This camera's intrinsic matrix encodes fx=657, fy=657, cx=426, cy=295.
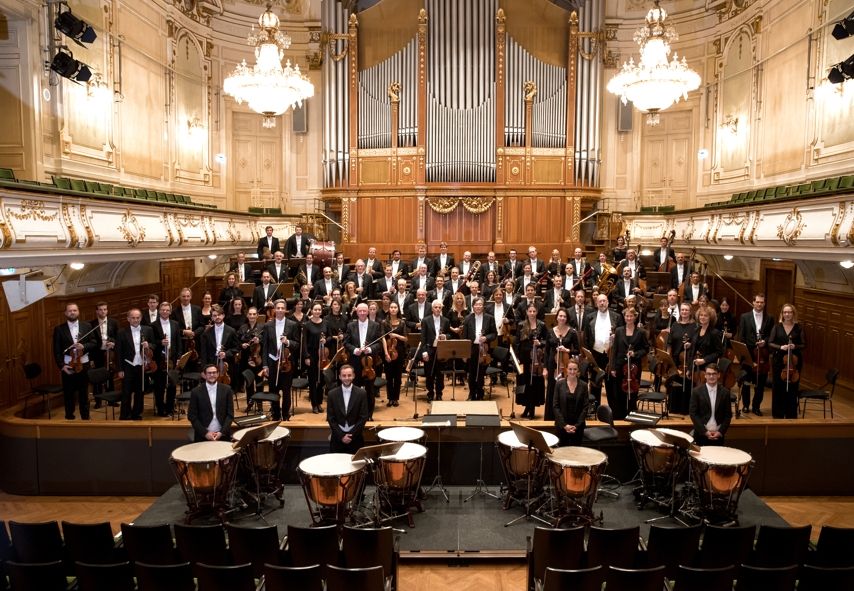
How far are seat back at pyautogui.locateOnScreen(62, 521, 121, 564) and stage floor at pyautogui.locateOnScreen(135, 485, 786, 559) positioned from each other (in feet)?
4.98

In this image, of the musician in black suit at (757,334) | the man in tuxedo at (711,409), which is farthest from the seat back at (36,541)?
the musician in black suit at (757,334)

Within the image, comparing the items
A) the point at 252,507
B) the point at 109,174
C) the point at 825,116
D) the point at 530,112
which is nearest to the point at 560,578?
the point at 252,507

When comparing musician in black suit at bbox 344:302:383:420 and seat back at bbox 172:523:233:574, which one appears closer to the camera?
seat back at bbox 172:523:233:574

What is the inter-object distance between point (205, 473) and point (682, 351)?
5.14m

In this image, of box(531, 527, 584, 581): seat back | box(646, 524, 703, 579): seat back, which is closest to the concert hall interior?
box(531, 527, 584, 581): seat back

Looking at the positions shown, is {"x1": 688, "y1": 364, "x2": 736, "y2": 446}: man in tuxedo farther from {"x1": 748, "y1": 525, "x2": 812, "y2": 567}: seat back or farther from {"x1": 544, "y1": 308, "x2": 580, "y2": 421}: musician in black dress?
{"x1": 748, "y1": 525, "x2": 812, "y2": 567}: seat back

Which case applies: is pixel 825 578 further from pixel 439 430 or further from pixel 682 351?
pixel 682 351

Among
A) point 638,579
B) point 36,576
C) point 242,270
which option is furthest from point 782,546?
point 242,270

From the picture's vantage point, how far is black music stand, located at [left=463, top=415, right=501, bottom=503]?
5848mm

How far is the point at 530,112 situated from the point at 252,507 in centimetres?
1017

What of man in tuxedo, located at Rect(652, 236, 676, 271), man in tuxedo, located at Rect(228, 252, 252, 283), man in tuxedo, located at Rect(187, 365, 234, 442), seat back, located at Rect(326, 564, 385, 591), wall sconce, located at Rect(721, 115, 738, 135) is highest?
wall sconce, located at Rect(721, 115, 738, 135)

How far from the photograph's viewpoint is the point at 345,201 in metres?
14.1

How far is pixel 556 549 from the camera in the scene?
174 inches

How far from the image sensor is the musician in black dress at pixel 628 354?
7.03 metres
